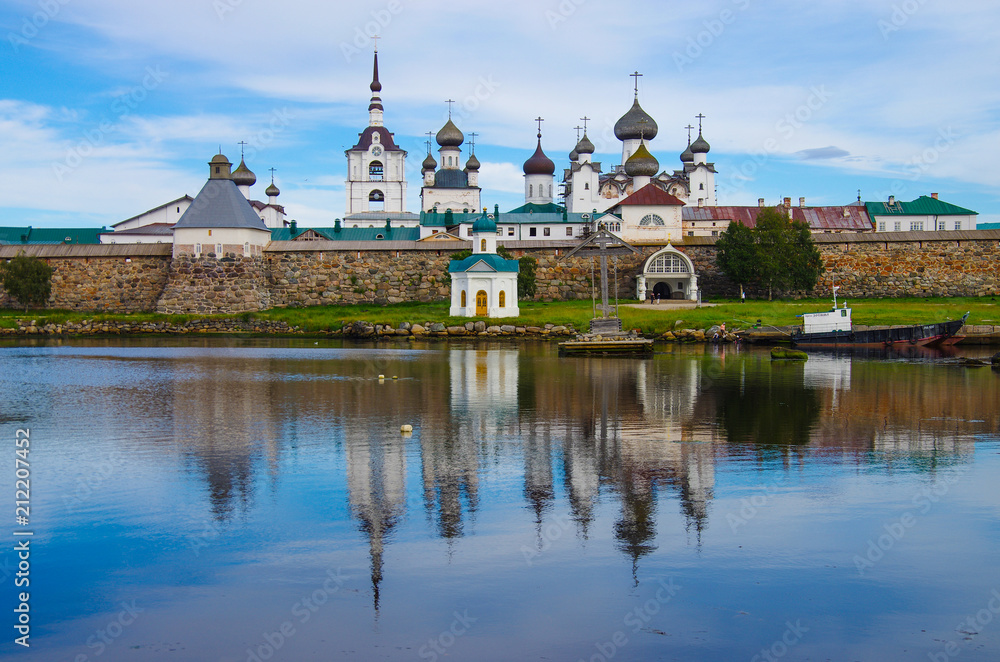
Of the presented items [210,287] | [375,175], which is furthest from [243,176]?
[210,287]

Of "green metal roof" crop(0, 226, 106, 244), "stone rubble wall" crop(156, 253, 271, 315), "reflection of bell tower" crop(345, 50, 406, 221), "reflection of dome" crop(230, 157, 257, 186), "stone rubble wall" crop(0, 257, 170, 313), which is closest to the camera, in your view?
"stone rubble wall" crop(156, 253, 271, 315)

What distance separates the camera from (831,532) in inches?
301

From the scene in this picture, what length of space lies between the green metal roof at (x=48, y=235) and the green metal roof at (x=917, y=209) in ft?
183

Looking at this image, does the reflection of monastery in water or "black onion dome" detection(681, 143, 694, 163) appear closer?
the reflection of monastery in water

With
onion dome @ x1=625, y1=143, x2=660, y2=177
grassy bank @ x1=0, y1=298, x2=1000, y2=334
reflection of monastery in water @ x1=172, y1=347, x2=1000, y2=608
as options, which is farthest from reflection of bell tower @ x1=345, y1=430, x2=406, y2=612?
onion dome @ x1=625, y1=143, x2=660, y2=177

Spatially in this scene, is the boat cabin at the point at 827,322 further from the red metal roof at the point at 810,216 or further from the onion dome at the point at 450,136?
the onion dome at the point at 450,136

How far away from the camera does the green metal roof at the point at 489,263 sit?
125 ft

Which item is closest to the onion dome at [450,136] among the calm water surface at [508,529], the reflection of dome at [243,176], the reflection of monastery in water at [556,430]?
the reflection of dome at [243,176]

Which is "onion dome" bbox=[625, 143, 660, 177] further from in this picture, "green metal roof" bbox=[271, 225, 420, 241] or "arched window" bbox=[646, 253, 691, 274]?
"green metal roof" bbox=[271, 225, 420, 241]

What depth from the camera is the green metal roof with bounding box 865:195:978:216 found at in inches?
2562

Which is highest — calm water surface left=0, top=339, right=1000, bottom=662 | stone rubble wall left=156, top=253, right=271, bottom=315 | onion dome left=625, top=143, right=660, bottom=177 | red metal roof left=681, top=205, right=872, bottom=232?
onion dome left=625, top=143, right=660, bottom=177

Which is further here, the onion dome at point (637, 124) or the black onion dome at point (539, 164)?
the black onion dome at point (539, 164)

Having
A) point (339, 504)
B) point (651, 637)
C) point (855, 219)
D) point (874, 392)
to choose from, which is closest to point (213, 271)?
point (874, 392)

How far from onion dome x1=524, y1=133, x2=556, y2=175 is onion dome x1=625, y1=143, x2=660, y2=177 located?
46.2ft
